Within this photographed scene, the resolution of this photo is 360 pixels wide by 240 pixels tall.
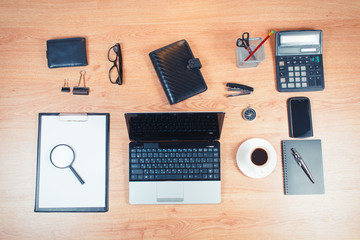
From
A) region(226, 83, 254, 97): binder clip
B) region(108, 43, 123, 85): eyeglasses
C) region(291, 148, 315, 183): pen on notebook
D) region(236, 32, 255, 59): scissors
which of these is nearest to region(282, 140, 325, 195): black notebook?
region(291, 148, 315, 183): pen on notebook

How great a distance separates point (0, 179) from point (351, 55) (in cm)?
146

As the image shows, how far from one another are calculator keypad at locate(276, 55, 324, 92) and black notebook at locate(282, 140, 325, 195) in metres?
0.21

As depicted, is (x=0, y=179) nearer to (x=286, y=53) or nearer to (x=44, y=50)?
(x=44, y=50)

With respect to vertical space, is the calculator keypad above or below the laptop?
above

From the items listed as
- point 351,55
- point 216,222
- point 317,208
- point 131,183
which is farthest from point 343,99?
point 131,183

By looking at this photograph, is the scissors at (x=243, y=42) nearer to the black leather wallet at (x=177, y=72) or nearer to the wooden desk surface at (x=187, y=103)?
the wooden desk surface at (x=187, y=103)

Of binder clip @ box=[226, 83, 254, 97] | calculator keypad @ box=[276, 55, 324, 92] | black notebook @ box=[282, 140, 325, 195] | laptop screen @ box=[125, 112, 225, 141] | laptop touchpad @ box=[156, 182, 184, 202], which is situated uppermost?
calculator keypad @ box=[276, 55, 324, 92]

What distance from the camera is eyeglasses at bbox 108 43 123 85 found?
1059mm

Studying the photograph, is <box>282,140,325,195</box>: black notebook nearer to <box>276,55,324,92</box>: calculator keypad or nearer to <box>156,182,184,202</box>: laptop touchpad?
<box>276,55,324,92</box>: calculator keypad

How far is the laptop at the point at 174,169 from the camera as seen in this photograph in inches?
40.2

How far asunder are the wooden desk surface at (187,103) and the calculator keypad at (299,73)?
36 mm

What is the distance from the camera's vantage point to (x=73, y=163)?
1.05 m

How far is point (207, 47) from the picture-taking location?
1096mm

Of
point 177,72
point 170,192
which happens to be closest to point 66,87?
point 177,72
